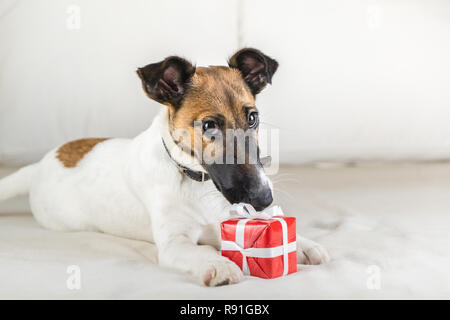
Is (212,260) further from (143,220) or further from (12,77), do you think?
(12,77)

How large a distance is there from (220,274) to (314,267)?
29cm

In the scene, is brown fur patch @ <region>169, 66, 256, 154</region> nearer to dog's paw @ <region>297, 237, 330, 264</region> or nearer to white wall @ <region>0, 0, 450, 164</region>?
dog's paw @ <region>297, 237, 330, 264</region>

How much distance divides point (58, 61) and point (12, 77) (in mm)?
254

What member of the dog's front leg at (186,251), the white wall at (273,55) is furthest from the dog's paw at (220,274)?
the white wall at (273,55)

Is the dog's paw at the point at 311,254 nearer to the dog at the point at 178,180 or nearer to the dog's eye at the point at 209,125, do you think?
the dog at the point at 178,180

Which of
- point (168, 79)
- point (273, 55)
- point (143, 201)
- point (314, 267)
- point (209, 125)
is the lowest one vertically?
point (314, 267)

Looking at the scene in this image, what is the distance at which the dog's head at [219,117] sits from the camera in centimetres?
136

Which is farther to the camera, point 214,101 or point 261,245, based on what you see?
point 214,101

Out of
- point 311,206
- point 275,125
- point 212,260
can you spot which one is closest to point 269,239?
point 212,260

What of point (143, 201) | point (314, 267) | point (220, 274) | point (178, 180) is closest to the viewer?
point (220, 274)

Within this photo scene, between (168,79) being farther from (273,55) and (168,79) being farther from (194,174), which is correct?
(273,55)

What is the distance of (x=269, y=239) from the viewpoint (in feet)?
4.15

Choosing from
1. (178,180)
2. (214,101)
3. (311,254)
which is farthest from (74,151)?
(311,254)

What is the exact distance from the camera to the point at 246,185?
1340mm
